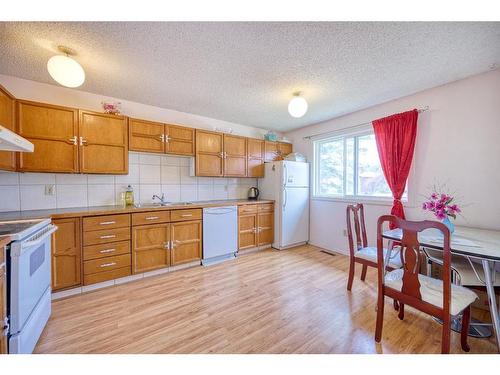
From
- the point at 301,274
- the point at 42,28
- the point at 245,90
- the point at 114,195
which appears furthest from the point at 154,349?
the point at 245,90

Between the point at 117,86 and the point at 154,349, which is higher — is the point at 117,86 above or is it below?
above

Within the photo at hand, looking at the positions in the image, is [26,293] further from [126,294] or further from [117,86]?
[117,86]

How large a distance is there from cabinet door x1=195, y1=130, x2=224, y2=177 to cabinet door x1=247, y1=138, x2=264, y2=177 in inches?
21.9

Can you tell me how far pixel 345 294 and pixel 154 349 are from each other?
1812 mm

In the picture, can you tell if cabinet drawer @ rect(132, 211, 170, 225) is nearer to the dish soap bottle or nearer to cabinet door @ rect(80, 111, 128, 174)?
the dish soap bottle

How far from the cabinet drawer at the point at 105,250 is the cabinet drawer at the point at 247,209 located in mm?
1585

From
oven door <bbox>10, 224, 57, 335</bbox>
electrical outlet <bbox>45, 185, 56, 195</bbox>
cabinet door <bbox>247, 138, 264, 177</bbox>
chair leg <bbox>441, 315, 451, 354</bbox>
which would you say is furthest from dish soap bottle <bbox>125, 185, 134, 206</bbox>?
chair leg <bbox>441, 315, 451, 354</bbox>

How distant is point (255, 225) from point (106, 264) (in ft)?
6.82

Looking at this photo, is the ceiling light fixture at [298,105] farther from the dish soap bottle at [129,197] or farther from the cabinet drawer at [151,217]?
the dish soap bottle at [129,197]

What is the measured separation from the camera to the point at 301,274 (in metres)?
2.57

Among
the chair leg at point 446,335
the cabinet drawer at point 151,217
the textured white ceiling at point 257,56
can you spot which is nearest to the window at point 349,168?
the textured white ceiling at point 257,56

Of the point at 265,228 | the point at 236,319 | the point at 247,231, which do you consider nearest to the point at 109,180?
the point at 247,231

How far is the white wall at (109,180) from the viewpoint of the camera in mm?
2182

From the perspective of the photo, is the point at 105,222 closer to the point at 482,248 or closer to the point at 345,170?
the point at 482,248
